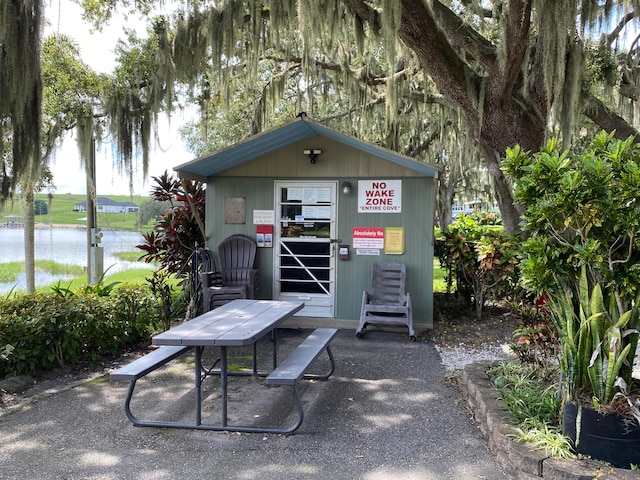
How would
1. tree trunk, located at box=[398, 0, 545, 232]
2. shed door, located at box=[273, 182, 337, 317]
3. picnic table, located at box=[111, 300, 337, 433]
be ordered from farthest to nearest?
1. shed door, located at box=[273, 182, 337, 317]
2. tree trunk, located at box=[398, 0, 545, 232]
3. picnic table, located at box=[111, 300, 337, 433]

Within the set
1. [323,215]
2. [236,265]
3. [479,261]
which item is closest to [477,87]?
[479,261]

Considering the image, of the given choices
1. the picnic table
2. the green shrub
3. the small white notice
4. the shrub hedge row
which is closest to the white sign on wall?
the green shrub

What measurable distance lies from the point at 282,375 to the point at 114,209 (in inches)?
223

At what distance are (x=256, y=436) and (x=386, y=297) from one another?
11.5 ft

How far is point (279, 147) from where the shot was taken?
672cm

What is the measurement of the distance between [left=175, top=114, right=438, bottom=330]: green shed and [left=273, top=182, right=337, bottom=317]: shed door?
14mm

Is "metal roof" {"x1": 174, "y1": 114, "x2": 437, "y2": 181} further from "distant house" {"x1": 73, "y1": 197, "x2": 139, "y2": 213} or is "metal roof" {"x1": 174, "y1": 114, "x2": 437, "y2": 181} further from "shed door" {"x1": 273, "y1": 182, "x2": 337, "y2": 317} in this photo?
"distant house" {"x1": 73, "y1": 197, "x2": 139, "y2": 213}

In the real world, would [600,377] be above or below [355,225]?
below

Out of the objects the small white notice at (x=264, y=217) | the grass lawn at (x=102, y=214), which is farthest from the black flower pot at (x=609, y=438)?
the grass lawn at (x=102, y=214)

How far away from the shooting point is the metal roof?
19.3ft

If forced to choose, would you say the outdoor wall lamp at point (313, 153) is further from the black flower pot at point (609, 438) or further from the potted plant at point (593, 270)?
the black flower pot at point (609, 438)

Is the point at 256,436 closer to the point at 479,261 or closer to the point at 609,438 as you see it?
the point at 609,438

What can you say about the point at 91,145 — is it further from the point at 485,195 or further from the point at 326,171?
the point at 485,195

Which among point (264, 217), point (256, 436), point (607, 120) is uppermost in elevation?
point (607, 120)
